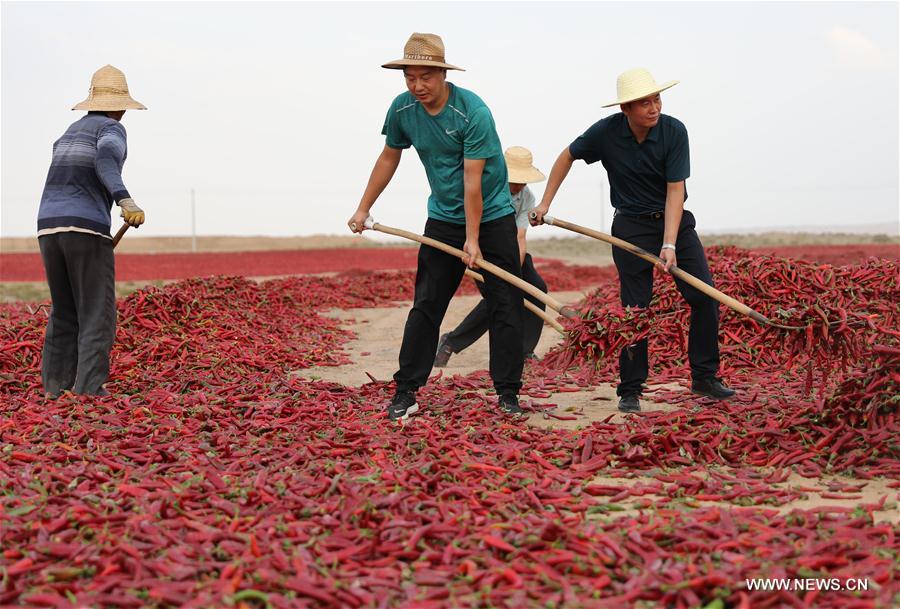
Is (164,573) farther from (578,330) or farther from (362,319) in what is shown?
(362,319)

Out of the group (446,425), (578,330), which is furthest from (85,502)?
(578,330)

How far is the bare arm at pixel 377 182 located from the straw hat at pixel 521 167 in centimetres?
175

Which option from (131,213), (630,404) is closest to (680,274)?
(630,404)

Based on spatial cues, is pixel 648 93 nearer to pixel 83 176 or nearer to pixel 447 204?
pixel 447 204

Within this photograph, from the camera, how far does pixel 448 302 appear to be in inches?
243

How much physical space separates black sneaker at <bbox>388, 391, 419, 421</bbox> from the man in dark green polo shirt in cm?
140

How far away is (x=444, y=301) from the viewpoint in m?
6.31

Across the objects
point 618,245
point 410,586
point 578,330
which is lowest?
point 410,586

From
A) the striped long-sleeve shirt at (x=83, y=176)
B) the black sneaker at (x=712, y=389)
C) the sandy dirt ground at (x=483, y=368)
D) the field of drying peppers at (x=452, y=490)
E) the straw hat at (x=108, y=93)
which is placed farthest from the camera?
the straw hat at (x=108, y=93)

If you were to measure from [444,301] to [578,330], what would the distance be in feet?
2.92

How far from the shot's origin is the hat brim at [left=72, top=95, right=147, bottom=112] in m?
6.87

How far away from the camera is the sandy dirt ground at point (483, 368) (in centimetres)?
455

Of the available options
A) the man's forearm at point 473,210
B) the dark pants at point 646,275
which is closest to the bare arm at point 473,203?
the man's forearm at point 473,210

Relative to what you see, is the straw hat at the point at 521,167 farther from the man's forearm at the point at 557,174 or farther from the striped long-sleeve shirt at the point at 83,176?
the striped long-sleeve shirt at the point at 83,176
